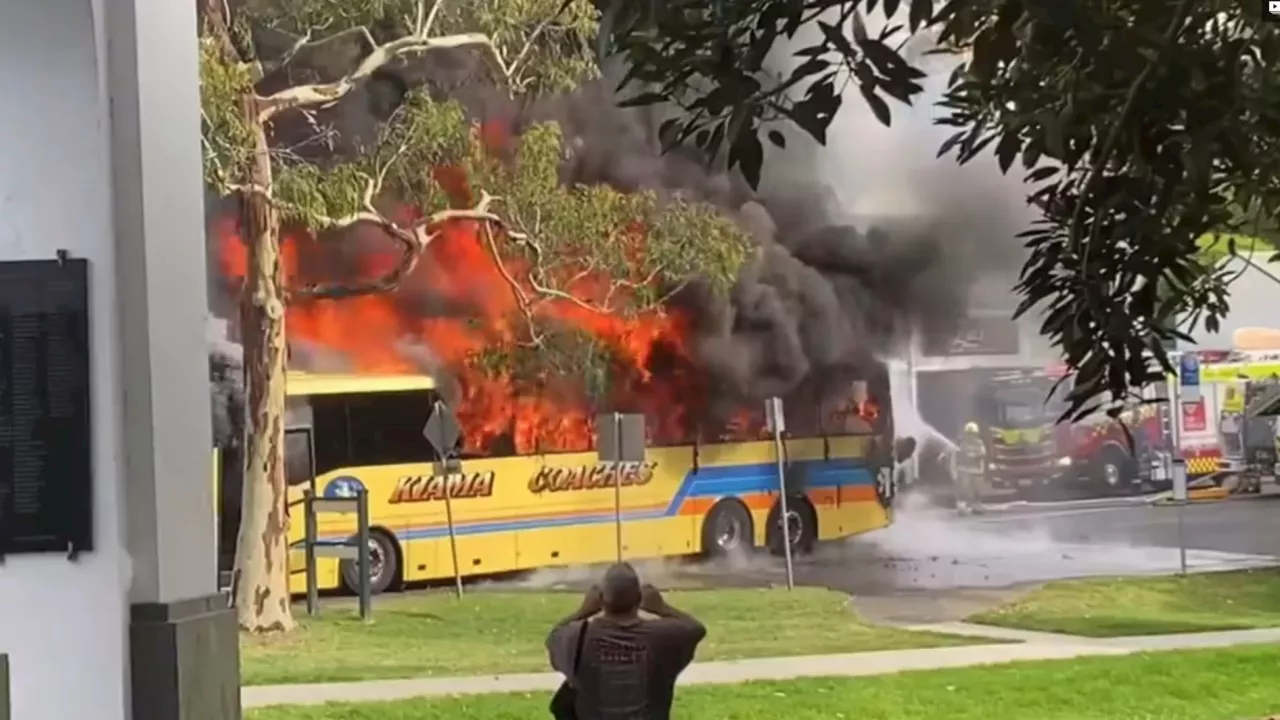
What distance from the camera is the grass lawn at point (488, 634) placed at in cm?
590

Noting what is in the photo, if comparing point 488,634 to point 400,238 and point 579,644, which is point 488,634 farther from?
point 579,644

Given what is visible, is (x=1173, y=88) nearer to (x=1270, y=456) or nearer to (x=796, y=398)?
(x=796, y=398)

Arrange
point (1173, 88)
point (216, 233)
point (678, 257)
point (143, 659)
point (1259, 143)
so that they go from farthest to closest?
point (678, 257) < point (216, 233) < point (143, 659) < point (1259, 143) < point (1173, 88)

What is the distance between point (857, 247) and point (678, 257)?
2.64 feet

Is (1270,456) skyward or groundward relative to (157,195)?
groundward

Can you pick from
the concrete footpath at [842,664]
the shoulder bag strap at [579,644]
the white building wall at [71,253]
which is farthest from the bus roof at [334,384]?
the white building wall at [71,253]

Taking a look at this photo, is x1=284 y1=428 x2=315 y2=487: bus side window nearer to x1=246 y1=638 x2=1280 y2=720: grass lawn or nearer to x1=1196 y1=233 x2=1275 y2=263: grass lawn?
x1=246 y1=638 x2=1280 y2=720: grass lawn

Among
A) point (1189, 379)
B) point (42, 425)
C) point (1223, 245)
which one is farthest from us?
point (1189, 379)

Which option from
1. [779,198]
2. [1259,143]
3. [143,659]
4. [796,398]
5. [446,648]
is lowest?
[446,648]

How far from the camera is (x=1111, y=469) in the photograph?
6.81 meters

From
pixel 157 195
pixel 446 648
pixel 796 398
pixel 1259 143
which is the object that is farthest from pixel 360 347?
pixel 1259 143

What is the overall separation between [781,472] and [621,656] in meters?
2.45

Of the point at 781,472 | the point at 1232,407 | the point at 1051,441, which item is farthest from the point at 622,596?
the point at 1232,407

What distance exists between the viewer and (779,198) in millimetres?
6316
